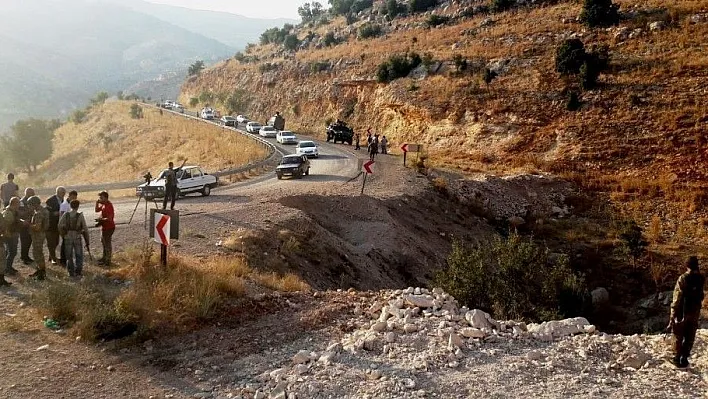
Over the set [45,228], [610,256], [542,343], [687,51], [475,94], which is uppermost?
[687,51]

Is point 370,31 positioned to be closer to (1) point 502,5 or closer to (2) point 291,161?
(1) point 502,5

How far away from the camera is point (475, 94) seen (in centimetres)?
3978

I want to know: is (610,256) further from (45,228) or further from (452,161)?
(45,228)

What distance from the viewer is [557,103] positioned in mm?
35906

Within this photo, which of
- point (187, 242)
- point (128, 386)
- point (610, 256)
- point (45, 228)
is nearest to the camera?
point (128, 386)

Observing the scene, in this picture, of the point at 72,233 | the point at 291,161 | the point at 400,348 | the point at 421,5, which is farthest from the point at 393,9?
the point at 400,348

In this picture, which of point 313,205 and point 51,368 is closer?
point 51,368

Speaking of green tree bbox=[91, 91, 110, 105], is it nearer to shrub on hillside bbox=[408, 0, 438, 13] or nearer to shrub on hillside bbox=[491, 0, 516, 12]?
shrub on hillside bbox=[408, 0, 438, 13]

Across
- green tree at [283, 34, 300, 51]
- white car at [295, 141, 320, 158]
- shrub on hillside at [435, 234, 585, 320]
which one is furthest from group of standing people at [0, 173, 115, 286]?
green tree at [283, 34, 300, 51]

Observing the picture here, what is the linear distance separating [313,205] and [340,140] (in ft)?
86.3

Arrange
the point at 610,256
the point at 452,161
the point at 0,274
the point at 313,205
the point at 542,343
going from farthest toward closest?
the point at 452,161 < the point at 610,256 < the point at 313,205 < the point at 0,274 < the point at 542,343

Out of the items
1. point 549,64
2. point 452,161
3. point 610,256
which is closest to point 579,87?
point 549,64

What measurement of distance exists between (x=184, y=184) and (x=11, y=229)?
12.0 metres

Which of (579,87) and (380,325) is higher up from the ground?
(579,87)
